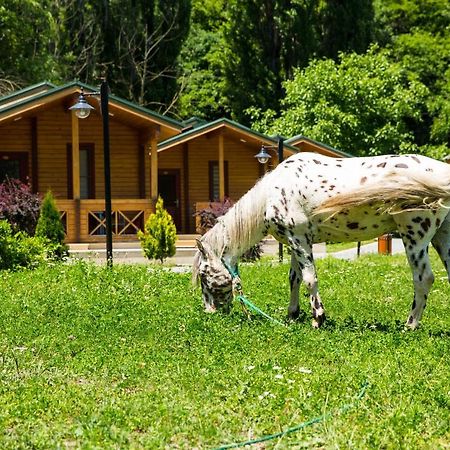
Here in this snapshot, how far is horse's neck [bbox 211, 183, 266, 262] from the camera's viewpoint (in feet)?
32.2

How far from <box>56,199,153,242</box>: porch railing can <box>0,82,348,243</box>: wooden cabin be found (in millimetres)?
28

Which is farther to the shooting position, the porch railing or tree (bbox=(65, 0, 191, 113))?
tree (bbox=(65, 0, 191, 113))

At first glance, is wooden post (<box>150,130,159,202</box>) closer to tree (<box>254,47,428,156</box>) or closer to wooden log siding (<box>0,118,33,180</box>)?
wooden log siding (<box>0,118,33,180</box>)

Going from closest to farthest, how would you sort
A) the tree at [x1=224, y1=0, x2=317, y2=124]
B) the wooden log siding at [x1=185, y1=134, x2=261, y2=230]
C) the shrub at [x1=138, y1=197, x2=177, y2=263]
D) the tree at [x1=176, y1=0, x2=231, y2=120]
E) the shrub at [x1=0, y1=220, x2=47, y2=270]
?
the shrub at [x1=0, y1=220, x2=47, y2=270], the shrub at [x1=138, y1=197, x2=177, y2=263], the wooden log siding at [x1=185, y1=134, x2=261, y2=230], the tree at [x1=224, y1=0, x2=317, y2=124], the tree at [x1=176, y1=0, x2=231, y2=120]

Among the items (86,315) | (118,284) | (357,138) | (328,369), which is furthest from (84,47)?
(328,369)

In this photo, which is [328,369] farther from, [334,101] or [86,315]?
[334,101]

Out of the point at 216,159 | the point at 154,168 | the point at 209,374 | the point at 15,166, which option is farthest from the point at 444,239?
the point at 216,159

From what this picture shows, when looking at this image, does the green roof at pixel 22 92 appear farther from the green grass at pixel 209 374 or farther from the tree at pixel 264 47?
the tree at pixel 264 47

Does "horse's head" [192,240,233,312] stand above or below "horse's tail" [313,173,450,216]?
below

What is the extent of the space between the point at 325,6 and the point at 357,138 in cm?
1062

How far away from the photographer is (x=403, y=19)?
49.0m

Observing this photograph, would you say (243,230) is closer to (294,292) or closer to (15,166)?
(294,292)

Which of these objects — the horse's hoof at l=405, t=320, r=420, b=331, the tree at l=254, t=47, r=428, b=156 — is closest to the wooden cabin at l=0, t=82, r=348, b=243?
the tree at l=254, t=47, r=428, b=156

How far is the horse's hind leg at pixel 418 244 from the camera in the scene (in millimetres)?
9219
